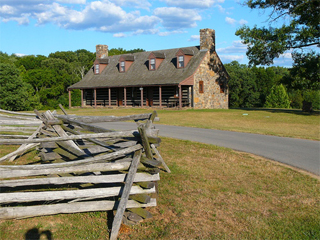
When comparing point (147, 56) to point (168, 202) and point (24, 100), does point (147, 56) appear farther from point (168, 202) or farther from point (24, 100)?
point (168, 202)

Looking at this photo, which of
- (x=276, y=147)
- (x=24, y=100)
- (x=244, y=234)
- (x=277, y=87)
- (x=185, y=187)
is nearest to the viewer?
(x=244, y=234)

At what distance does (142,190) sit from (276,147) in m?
7.83

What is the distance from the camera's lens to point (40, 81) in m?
57.6

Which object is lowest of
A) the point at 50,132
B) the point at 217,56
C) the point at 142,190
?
the point at 142,190

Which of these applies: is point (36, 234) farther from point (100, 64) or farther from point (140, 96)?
point (100, 64)

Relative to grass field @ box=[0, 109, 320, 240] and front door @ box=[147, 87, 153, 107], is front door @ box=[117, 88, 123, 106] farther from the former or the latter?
grass field @ box=[0, 109, 320, 240]

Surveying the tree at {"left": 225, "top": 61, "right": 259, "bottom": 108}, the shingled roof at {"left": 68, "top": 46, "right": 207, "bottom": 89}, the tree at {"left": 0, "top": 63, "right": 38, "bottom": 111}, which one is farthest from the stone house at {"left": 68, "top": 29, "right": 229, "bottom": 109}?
the tree at {"left": 225, "top": 61, "right": 259, "bottom": 108}

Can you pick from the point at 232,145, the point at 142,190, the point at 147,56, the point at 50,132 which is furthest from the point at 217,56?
the point at 142,190

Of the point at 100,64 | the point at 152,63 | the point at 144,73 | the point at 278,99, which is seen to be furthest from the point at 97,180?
the point at 278,99

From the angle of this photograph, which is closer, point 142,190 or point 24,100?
point 142,190

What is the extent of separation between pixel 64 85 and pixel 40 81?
4089mm

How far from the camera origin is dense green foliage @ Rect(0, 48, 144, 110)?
4512 centimetres

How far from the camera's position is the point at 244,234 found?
5.46m

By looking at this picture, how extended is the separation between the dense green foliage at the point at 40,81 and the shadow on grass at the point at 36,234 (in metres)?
42.6
